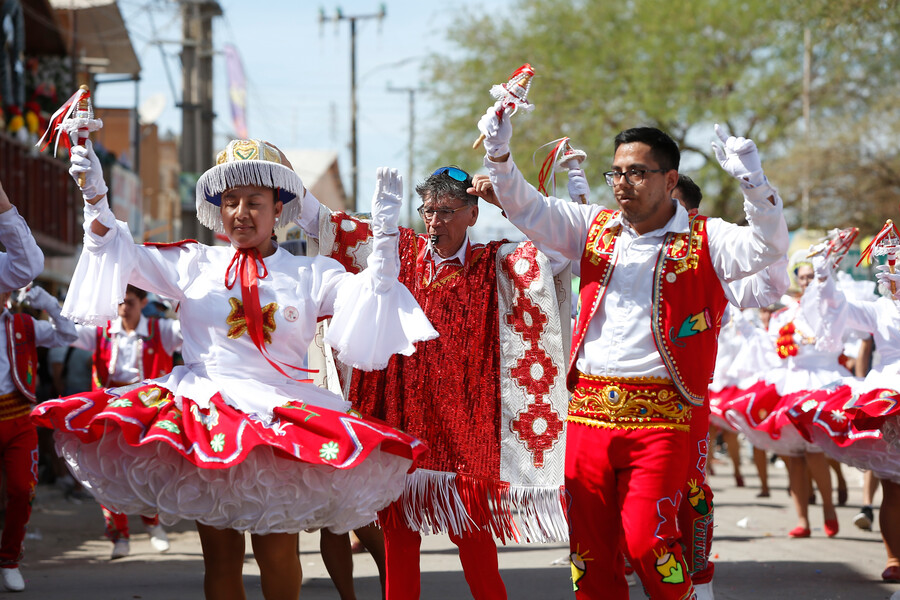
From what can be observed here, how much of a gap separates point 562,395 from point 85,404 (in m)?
2.12

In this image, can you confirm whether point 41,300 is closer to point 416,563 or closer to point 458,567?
point 458,567

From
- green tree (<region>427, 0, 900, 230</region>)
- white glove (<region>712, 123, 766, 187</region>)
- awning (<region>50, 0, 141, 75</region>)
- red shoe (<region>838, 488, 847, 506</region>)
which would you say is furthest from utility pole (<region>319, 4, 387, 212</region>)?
white glove (<region>712, 123, 766, 187</region>)

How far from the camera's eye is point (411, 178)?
1378 inches

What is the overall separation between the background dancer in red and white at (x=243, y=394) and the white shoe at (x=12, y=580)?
298 cm

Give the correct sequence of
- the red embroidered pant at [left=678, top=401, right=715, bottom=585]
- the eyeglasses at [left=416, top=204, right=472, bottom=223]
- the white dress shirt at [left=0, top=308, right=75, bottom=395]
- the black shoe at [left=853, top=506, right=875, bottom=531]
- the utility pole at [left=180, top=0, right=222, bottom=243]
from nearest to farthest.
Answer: the red embroidered pant at [left=678, top=401, right=715, bottom=585], the eyeglasses at [left=416, top=204, right=472, bottom=223], the white dress shirt at [left=0, top=308, right=75, bottom=395], the black shoe at [left=853, top=506, right=875, bottom=531], the utility pole at [left=180, top=0, right=222, bottom=243]

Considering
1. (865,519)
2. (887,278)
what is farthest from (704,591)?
(865,519)

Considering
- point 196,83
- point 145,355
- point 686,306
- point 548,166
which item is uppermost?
point 196,83

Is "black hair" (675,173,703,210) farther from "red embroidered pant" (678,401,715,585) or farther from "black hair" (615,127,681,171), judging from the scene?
"black hair" (615,127,681,171)

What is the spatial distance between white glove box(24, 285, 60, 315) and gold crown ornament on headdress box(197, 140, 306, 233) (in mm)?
3632

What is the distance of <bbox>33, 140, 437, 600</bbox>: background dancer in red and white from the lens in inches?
159

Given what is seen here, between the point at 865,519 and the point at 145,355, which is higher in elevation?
the point at 145,355

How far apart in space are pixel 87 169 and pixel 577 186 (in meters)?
2.25

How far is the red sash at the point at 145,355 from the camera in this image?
8.84 meters

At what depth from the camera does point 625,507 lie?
4.35 m
